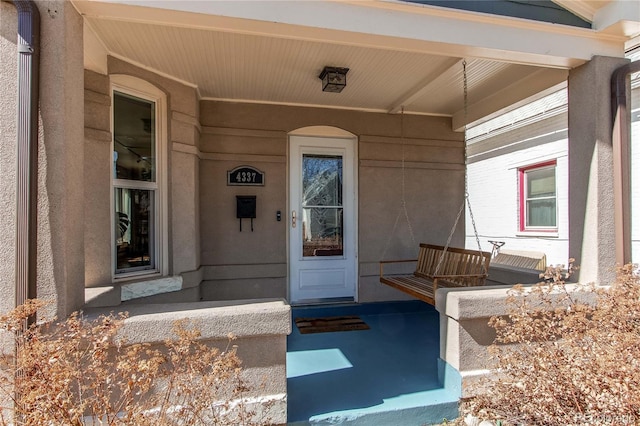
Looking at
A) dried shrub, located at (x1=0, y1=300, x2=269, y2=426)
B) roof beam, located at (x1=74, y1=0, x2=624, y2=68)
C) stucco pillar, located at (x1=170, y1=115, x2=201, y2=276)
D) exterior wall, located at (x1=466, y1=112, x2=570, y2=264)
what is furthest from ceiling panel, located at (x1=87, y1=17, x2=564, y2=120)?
exterior wall, located at (x1=466, y1=112, x2=570, y2=264)

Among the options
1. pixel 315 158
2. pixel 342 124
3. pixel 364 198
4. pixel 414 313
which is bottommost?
pixel 414 313

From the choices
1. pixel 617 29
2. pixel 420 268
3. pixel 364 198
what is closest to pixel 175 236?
pixel 364 198

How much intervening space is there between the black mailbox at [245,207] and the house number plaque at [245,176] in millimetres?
182

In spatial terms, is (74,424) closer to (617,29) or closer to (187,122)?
(187,122)

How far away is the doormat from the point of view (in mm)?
4090

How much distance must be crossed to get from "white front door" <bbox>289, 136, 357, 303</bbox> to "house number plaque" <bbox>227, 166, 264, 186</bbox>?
43 cm

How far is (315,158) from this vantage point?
15.8 ft

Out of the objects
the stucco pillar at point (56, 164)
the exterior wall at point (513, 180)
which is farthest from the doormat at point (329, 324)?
the exterior wall at point (513, 180)

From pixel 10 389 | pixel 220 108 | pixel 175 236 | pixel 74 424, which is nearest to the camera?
pixel 74 424

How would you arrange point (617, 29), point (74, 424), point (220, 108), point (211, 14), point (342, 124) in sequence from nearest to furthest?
point (74, 424) → point (211, 14) → point (617, 29) → point (220, 108) → point (342, 124)

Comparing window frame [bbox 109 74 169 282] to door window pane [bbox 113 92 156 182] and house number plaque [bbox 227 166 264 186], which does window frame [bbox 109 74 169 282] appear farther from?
house number plaque [bbox 227 166 264 186]

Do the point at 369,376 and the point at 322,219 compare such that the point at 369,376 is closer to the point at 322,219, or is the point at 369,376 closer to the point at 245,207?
the point at 322,219

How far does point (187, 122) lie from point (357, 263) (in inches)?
105

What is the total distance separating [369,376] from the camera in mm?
2967
